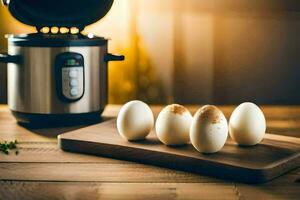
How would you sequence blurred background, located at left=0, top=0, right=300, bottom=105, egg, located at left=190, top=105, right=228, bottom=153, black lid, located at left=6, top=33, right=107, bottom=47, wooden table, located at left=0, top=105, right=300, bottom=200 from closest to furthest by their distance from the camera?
wooden table, located at left=0, top=105, right=300, bottom=200
egg, located at left=190, top=105, right=228, bottom=153
black lid, located at left=6, top=33, right=107, bottom=47
blurred background, located at left=0, top=0, right=300, bottom=105

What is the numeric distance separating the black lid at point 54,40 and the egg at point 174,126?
1.17 feet

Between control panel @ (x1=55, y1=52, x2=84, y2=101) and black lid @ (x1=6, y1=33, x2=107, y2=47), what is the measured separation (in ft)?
0.09

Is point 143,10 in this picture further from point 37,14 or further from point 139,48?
point 37,14

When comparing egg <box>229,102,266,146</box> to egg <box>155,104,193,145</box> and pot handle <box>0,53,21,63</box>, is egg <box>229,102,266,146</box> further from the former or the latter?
pot handle <box>0,53,21,63</box>

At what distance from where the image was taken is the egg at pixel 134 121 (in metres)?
1.16

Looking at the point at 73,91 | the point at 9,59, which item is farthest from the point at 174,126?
the point at 9,59

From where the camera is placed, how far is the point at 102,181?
1.00m

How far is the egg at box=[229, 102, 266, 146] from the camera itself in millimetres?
1118

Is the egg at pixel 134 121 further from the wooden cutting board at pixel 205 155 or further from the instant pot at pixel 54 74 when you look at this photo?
the instant pot at pixel 54 74

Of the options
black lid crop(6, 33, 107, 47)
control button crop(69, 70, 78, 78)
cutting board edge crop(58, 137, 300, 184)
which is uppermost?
black lid crop(6, 33, 107, 47)

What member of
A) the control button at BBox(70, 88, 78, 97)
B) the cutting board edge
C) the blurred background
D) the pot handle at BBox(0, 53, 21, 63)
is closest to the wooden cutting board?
the cutting board edge

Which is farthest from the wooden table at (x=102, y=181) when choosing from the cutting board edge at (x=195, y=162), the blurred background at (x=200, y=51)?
the blurred background at (x=200, y=51)

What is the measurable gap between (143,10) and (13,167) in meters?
0.88

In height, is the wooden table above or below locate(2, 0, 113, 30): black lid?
below
